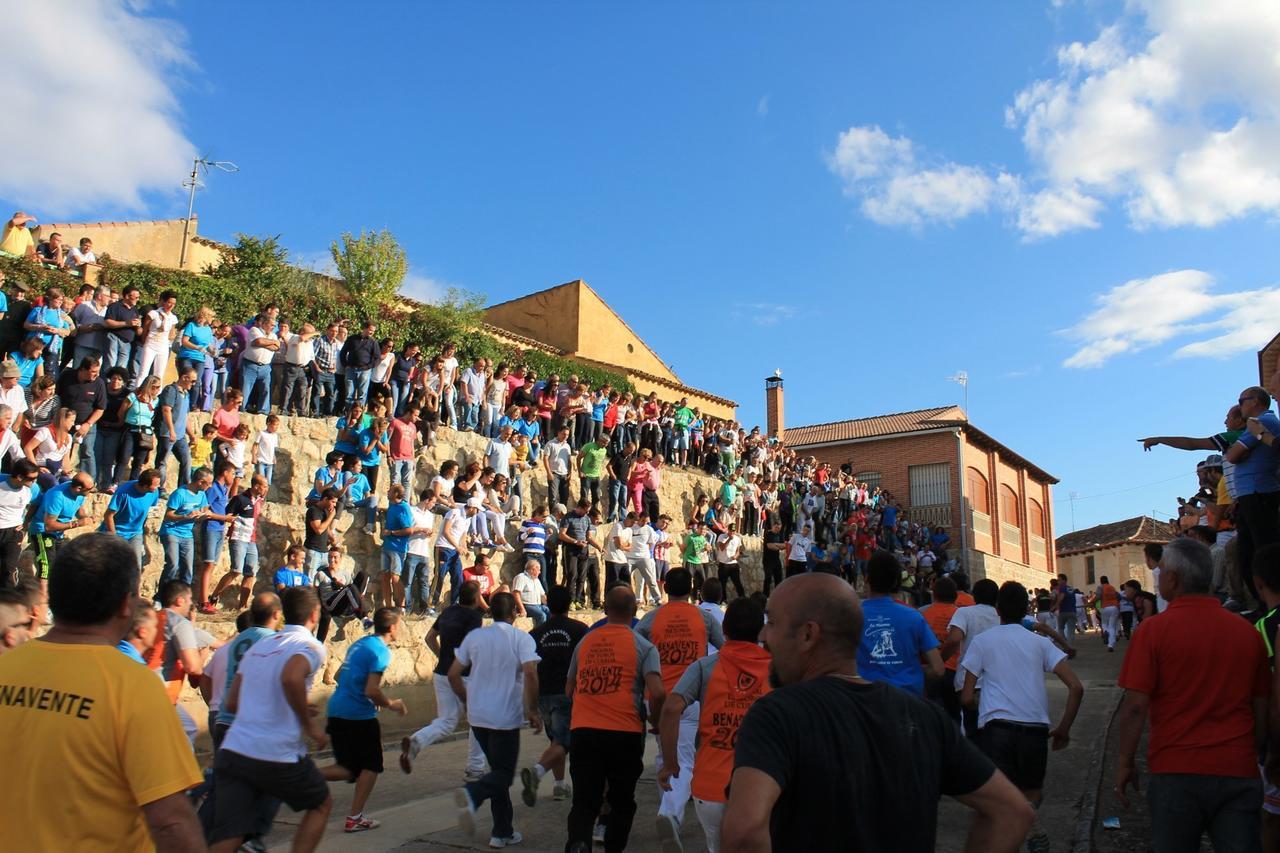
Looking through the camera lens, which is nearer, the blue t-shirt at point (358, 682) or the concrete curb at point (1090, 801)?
the concrete curb at point (1090, 801)

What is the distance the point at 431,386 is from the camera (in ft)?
52.9

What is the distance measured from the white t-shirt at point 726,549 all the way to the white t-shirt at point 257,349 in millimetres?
8778

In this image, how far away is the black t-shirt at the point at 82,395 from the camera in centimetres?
1057

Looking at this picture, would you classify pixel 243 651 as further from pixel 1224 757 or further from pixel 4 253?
pixel 4 253

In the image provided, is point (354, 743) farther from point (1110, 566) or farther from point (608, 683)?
point (1110, 566)

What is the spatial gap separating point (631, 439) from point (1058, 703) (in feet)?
32.6

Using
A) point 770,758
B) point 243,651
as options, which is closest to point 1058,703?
point 243,651

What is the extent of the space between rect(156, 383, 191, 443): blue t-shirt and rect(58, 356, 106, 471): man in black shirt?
0.77 m

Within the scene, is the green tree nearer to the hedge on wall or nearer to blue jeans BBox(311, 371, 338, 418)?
the hedge on wall

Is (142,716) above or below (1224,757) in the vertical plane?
above

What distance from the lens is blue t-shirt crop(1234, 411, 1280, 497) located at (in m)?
7.12

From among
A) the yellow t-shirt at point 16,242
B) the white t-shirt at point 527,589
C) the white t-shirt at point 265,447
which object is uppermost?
the yellow t-shirt at point 16,242

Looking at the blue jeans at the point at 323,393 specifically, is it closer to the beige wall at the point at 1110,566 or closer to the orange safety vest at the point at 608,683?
the orange safety vest at the point at 608,683

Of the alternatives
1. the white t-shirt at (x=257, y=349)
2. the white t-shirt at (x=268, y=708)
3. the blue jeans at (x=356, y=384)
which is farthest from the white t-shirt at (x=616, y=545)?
the white t-shirt at (x=268, y=708)
